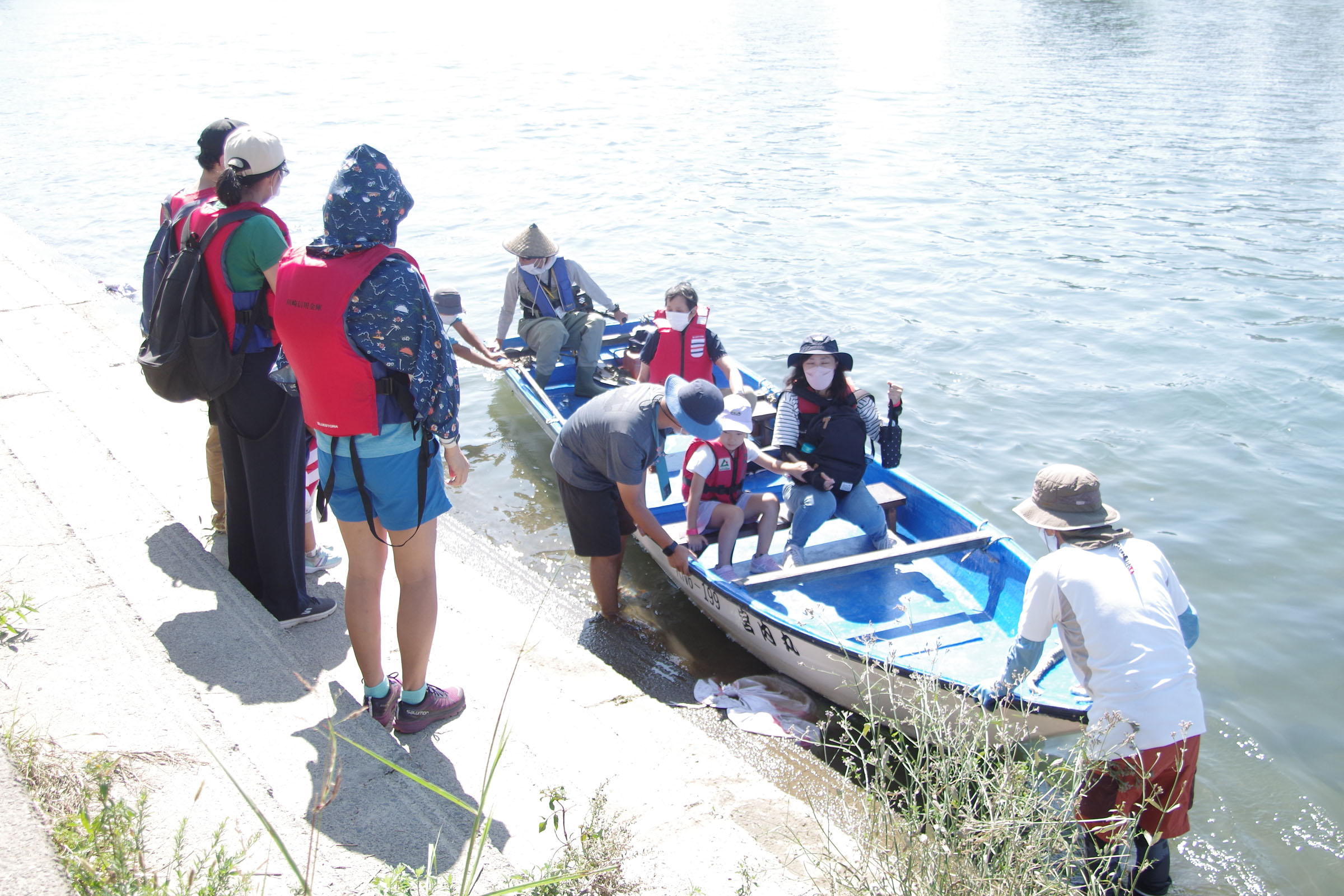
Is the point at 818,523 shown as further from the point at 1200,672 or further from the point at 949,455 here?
the point at 949,455

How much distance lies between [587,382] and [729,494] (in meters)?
3.46

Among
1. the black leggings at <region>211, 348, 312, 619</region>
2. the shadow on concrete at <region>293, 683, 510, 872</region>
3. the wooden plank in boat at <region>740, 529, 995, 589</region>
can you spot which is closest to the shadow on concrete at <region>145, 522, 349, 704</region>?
the black leggings at <region>211, 348, 312, 619</region>

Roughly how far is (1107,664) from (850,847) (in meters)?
1.21

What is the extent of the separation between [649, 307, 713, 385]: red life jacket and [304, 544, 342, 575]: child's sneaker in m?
3.29

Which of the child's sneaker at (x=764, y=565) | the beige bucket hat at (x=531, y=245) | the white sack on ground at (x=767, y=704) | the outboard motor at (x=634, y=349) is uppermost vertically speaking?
the beige bucket hat at (x=531, y=245)

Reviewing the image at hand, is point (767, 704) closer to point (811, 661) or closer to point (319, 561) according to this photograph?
point (811, 661)

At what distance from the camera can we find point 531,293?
988 cm

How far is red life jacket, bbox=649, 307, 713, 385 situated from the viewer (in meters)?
7.95

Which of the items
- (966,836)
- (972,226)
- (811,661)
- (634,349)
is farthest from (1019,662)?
(972,226)

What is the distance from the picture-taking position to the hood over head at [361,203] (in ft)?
11.0

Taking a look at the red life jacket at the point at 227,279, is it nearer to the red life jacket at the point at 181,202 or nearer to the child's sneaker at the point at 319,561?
the red life jacket at the point at 181,202

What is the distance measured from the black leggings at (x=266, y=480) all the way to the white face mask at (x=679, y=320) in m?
3.82

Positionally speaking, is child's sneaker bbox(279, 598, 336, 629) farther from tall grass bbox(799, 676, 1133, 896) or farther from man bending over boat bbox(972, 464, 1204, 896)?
man bending over boat bbox(972, 464, 1204, 896)

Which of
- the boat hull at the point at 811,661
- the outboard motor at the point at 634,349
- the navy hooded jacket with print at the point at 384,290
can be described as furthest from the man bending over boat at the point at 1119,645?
the outboard motor at the point at 634,349
